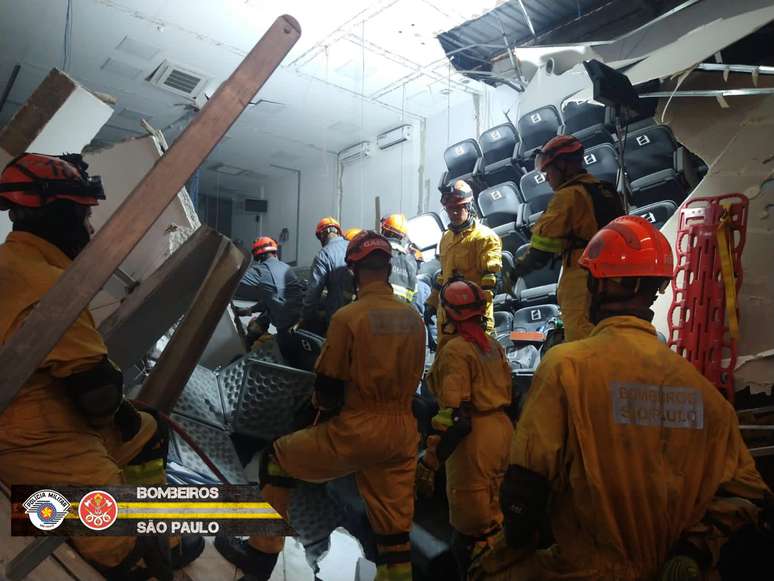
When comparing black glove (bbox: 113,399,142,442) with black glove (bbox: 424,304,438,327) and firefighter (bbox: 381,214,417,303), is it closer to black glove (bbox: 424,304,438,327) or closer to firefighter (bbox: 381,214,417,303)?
firefighter (bbox: 381,214,417,303)

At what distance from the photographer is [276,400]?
3.53 metres

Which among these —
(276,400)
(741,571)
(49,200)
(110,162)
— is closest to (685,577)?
(741,571)

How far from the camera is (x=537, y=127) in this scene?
5.77 m

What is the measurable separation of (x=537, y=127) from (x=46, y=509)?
5.67 metres

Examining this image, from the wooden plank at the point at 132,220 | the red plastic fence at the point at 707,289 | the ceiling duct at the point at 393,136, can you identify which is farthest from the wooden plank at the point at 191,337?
the ceiling duct at the point at 393,136

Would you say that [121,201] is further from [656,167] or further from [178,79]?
[178,79]

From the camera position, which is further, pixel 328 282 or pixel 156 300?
pixel 328 282

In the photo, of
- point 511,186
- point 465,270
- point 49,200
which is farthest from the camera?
point 511,186

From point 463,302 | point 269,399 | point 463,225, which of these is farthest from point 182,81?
point 463,302

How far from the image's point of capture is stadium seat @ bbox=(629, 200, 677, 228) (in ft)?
14.3

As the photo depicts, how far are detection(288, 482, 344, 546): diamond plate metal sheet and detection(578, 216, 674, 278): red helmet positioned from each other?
2.34m

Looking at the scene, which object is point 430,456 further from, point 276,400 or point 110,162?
point 110,162

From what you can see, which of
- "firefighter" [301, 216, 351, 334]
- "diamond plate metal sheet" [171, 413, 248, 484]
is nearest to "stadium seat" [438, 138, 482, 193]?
"firefighter" [301, 216, 351, 334]

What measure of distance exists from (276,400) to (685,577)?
2655mm
